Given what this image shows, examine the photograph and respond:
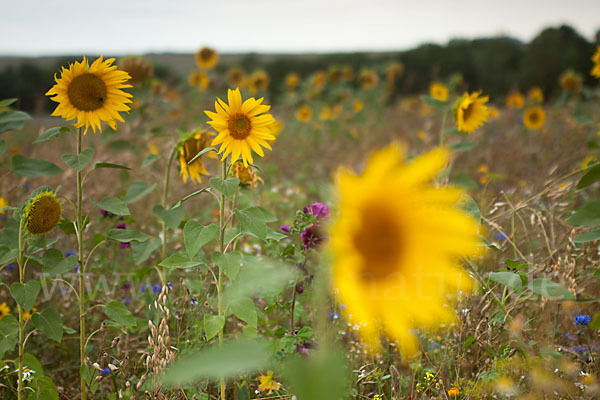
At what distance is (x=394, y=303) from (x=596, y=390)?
1.04 meters

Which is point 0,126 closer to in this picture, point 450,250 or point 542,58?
point 450,250

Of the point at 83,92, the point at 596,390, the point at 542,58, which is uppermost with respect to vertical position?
the point at 542,58

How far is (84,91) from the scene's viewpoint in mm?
1467

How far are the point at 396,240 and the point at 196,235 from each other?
0.91 meters

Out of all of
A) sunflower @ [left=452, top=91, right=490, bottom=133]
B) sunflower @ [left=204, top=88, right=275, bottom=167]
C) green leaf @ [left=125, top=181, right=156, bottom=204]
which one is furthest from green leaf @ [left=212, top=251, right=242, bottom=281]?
sunflower @ [left=452, top=91, right=490, bottom=133]

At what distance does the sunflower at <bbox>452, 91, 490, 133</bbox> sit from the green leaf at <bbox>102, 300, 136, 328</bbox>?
188 centimetres

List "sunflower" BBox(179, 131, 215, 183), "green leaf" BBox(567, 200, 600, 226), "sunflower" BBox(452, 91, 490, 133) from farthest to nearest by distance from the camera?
"sunflower" BBox(452, 91, 490, 133) → "sunflower" BBox(179, 131, 215, 183) → "green leaf" BBox(567, 200, 600, 226)

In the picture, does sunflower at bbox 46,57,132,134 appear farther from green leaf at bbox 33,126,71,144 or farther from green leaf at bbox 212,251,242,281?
green leaf at bbox 212,251,242,281

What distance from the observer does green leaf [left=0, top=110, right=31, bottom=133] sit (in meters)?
1.61

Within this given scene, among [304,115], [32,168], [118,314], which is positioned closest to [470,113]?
[118,314]

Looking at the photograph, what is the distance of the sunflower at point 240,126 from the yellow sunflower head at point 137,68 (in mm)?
2670

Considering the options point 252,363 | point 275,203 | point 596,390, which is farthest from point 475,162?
point 252,363

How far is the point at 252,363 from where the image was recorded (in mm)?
315

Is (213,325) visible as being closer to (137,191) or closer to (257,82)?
(137,191)
